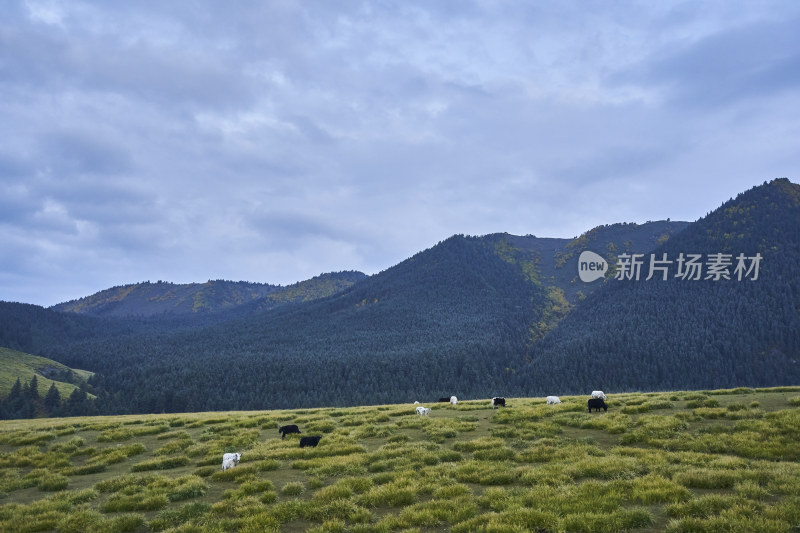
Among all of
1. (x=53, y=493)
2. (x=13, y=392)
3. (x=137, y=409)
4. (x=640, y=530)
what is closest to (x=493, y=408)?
(x=640, y=530)

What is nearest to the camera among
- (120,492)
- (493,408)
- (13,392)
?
(120,492)

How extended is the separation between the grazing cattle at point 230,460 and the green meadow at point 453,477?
15.6 inches

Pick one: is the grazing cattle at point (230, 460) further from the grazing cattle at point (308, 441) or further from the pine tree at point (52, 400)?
the pine tree at point (52, 400)

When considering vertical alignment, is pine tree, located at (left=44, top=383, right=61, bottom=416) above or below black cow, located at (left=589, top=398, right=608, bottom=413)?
below

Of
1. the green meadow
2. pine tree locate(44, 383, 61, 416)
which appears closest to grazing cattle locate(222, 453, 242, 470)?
the green meadow

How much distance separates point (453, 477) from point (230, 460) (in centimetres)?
1017

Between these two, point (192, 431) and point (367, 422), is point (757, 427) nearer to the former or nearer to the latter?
point (367, 422)

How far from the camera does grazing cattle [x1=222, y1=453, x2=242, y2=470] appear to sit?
59.2ft

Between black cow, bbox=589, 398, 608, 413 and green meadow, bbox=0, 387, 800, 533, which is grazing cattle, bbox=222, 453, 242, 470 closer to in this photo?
green meadow, bbox=0, 387, 800, 533

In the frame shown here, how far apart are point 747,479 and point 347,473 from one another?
12.9 meters

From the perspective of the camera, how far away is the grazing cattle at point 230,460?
59.2 feet

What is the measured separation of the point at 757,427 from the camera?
17656 millimetres

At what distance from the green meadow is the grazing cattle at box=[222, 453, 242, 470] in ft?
1.30

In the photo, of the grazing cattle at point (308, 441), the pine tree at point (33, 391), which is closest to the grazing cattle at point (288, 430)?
the grazing cattle at point (308, 441)
